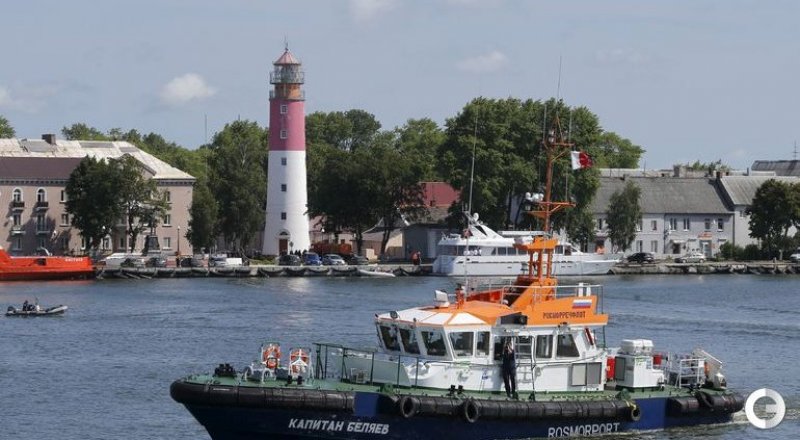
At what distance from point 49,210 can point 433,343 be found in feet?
281

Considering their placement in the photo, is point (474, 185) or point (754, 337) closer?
point (754, 337)

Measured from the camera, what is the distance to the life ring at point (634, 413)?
3631cm

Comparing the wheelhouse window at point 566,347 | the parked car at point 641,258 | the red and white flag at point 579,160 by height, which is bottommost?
the wheelhouse window at point 566,347

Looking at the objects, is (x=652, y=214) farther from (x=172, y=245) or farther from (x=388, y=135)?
(x=388, y=135)

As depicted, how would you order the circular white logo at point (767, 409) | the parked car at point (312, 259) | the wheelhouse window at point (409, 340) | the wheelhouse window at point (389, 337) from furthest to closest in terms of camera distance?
the parked car at point (312, 259) < the circular white logo at point (767, 409) < the wheelhouse window at point (389, 337) < the wheelhouse window at point (409, 340)

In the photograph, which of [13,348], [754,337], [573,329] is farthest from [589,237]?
[573,329]

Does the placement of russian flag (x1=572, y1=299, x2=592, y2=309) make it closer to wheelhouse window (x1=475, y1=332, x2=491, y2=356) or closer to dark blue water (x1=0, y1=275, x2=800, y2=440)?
wheelhouse window (x1=475, y1=332, x2=491, y2=356)

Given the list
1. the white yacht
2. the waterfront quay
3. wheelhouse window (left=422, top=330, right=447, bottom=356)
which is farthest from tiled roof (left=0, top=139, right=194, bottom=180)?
wheelhouse window (left=422, top=330, right=447, bottom=356)

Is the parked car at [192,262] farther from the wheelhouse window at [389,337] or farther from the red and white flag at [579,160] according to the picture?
the wheelhouse window at [389,337]

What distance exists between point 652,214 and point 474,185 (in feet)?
68.3

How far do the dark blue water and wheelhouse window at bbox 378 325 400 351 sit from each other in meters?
5.20

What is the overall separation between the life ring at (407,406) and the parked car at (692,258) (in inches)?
3377

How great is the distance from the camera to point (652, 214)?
127 meters

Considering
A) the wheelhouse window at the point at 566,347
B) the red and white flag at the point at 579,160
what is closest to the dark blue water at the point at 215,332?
the wheelhouse window at the point at 566,347
